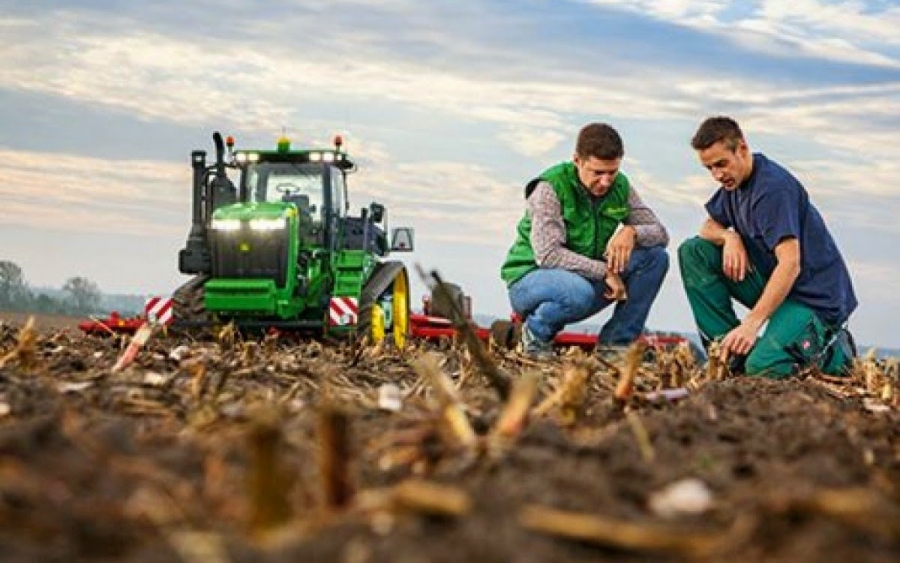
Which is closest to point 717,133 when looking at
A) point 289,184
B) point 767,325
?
point 767,325

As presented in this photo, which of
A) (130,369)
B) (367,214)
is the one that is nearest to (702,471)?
(130,369)

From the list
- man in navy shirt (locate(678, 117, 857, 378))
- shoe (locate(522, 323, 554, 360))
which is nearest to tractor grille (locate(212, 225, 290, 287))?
shoe (locate(522, 323, 554, 360))

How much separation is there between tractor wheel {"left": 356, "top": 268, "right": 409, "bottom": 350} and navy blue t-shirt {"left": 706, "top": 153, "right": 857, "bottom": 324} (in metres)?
6.09

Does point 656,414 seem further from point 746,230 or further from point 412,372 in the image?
point 746,230

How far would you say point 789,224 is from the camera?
7.78 metres

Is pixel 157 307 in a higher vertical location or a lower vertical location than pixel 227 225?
lower

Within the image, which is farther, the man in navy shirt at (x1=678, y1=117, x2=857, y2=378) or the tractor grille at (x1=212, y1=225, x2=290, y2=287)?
the tractor grille at (x1=212, y1=225, x2=290, y2=287)

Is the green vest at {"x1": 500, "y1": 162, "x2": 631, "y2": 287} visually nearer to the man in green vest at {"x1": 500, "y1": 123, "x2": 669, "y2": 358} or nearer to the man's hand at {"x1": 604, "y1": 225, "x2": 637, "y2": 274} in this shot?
the man in green vest at {"x1": 500, "y1": 123, "x2": 669, "y2": 358}

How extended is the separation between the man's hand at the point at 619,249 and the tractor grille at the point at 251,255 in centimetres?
571

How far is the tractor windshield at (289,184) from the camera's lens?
14594mm

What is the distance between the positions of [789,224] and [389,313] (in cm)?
895

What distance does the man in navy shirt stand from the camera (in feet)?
25.5

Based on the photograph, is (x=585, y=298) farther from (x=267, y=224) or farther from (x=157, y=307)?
(x=157, y=307)

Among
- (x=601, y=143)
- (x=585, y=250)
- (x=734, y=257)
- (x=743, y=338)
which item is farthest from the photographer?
(x=585, y=250)
